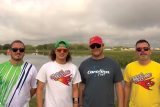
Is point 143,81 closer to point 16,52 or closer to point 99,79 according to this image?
point 99,79

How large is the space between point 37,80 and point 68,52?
0.96 m

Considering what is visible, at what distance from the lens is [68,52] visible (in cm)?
676

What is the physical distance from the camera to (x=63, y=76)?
21.5 feet

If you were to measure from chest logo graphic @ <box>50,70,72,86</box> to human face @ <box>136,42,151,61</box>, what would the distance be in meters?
1.80

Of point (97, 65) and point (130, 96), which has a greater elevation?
point (97, 65)

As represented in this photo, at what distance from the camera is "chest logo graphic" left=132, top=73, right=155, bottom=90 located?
271 inches

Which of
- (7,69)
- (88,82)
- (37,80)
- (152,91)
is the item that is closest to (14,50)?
(7,69)

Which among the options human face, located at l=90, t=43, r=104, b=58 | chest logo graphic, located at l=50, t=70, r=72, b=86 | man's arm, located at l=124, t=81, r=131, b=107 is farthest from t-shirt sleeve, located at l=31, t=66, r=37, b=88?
man's arm, located at l=124, t=81, r=131, b=107

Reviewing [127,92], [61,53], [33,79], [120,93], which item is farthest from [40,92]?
[127,92]

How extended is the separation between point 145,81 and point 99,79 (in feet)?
3.60

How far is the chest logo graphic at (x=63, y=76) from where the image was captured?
653 cm

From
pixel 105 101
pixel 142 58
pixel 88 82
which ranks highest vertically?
pixel 142 58

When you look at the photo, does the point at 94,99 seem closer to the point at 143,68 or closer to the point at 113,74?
the point at 113,74

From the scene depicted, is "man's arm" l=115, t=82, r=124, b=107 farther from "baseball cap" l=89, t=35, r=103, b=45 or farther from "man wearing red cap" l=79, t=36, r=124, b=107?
"baseball cap" l=89, t=35, r=103, b=45
